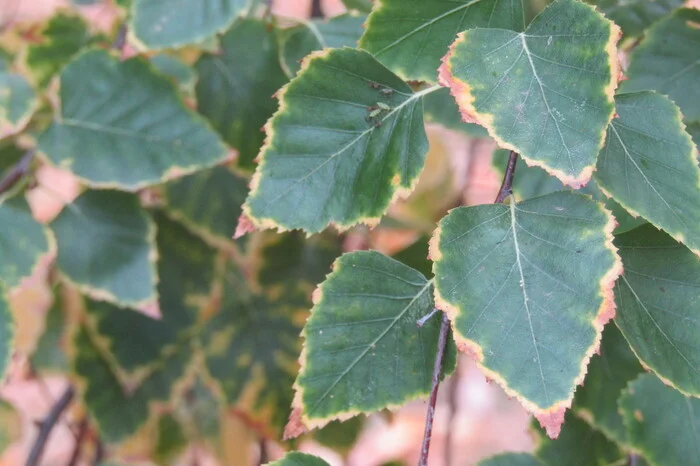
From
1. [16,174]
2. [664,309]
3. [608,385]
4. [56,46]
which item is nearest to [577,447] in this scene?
[608,385]

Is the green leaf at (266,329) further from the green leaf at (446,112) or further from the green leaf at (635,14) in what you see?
the green leaf at (635,14)

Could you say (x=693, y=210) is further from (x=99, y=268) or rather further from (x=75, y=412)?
(x=75, y=412)

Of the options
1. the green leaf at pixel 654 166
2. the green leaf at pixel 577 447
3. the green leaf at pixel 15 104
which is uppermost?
the green leaf at pixel 654 166

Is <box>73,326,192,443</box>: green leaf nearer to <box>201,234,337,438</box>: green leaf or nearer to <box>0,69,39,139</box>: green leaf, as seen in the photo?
<box>201,234,337,438</box>: green leaf

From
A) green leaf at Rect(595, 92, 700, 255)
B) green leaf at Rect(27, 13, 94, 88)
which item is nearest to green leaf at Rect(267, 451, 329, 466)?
green leaf at Rect(595, 92, 700, 255)

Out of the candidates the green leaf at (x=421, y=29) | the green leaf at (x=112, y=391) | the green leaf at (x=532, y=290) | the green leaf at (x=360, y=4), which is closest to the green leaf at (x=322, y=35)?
the green leaf at (x=360, y=4)

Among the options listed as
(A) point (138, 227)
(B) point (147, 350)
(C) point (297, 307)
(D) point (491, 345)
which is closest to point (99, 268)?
(A) point (138, 227)
